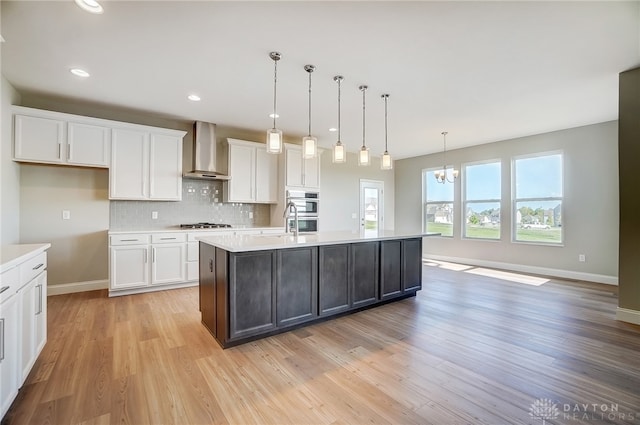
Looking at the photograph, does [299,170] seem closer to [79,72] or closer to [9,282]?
[79,72]

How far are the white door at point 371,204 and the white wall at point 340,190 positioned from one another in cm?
15

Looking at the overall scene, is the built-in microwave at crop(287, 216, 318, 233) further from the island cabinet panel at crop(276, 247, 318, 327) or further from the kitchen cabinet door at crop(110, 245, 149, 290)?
the island cabinet panel at crop(276, 247, 318, 327)

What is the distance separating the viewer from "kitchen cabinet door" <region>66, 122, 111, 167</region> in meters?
3.91

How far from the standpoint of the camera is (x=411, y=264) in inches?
159

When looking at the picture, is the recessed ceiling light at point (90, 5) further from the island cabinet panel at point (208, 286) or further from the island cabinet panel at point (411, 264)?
the island cabinet panel at point (411, 264)

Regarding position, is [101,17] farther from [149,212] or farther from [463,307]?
[463,307]

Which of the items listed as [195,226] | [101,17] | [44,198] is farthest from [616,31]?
[44,198]

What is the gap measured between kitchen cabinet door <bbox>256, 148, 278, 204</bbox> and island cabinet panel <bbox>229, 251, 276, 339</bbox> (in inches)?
115

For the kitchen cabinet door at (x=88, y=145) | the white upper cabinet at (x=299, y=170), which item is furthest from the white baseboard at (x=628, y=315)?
the kitchen cabinet door at (x=88, y=145)

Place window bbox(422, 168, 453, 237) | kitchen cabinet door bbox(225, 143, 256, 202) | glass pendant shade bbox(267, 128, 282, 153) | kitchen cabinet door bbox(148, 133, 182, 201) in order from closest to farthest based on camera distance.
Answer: glass pendant shade bbox(267, 128, 282, 153) < kitchen cabinet door bbox(148, 133, 182, 201) < kitchen cabinet door bbox(225, 143, 256, 202) < window bbox(422, 168, 453, 237)

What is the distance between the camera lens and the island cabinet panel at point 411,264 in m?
3.92

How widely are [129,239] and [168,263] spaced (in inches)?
24.6

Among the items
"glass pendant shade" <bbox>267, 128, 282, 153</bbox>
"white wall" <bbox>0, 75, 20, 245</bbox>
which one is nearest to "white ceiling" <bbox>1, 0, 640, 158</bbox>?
"white wall" <bbox>0, 75, 20, 245</bbox>

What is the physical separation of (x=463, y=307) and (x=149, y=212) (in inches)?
190
